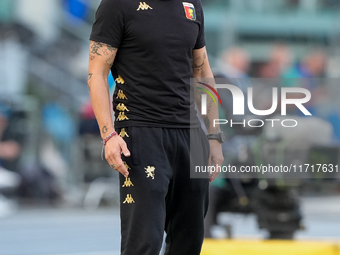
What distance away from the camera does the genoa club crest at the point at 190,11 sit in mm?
3354

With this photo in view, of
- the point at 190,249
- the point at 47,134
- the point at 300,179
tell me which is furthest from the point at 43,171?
the point at 190,249

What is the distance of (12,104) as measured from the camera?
1087 centimetres

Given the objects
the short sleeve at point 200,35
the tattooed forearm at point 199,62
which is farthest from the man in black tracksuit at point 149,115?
the tattooed forearm at point 199,62

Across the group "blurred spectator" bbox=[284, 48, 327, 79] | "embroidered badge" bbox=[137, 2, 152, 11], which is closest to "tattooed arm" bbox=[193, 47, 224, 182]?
"embroidered badge" bbox=[137, 2, 152, 11]

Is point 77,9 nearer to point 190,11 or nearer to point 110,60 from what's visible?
point 190,11

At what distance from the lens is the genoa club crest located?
3.35 m

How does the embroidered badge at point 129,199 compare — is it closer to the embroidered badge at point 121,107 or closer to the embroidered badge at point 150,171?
the embroidered badge at point 150,171

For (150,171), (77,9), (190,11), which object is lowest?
(150,171)

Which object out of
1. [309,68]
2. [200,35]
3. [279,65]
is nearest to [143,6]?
[200,35]

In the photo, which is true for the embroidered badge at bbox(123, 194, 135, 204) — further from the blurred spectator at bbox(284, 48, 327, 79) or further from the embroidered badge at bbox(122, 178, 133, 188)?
the blurred spectator at bbox(284, 48, 327, 79)

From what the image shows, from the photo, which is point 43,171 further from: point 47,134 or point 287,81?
point 287,81

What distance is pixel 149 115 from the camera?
318 cm

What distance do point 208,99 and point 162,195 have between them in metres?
0.73

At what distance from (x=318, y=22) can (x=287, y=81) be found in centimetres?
556
